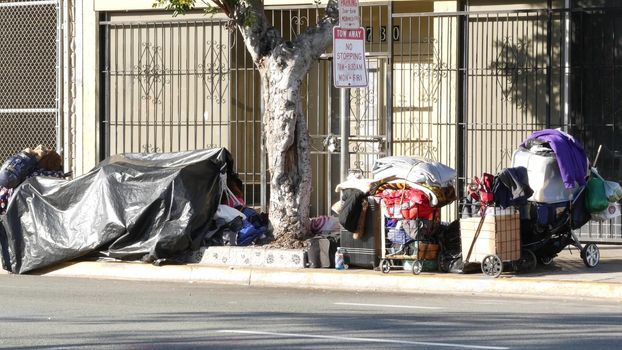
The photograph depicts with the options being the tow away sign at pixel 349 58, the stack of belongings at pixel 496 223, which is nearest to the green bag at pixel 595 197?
the stack of belongings at pixel 496 223

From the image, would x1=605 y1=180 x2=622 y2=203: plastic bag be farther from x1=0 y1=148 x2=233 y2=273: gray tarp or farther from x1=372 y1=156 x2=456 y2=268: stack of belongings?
x1=0 y1=148 x2=233 y2=273: gray tarp

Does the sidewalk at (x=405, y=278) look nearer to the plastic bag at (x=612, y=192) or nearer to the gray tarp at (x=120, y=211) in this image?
the gray tarp at (x=120, y=211)

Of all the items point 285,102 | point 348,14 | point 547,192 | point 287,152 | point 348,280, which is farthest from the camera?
point 287,152

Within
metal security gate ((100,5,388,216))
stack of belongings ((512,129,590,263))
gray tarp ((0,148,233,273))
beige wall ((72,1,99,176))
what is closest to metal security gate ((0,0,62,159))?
beige wall ((72,1,99,176))

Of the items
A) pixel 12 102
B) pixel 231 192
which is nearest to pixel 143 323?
pixel 231 192

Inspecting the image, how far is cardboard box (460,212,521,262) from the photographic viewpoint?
1292 centimetres

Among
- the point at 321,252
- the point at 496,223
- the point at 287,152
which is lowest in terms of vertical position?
the point at 321,252

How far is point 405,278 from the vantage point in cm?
1327

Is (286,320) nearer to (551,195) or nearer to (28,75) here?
(551,195)

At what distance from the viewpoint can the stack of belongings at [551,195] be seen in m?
13.3

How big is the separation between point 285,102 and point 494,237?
3430 mm

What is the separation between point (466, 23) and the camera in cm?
1667

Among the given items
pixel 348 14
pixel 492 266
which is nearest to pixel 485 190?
pixel 492 266

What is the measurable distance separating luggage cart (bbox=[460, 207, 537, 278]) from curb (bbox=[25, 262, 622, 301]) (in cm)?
19
